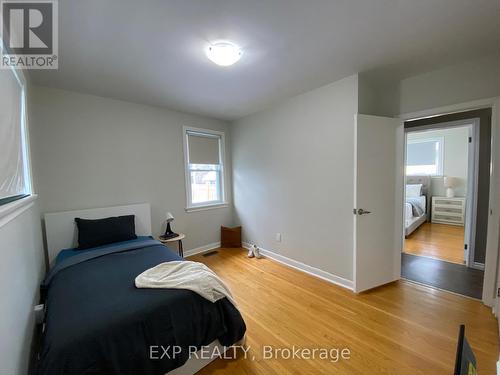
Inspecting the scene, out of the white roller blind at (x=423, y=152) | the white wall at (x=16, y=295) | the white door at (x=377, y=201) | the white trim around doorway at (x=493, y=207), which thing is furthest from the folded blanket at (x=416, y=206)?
the white wall at (x=16, y=295)

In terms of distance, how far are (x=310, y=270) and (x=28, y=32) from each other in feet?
11.9

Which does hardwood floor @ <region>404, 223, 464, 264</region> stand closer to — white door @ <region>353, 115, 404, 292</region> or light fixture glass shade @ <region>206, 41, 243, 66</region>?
white door @ <region>353, 115, 404, 292</region>

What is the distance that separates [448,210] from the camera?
533cm

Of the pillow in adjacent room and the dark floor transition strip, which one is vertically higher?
the pillow in adjacent room

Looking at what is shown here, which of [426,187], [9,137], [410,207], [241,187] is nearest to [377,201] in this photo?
[241,187]

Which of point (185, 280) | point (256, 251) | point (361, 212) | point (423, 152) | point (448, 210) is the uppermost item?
point (423, 152)

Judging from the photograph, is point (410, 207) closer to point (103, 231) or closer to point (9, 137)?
point (103, 231)

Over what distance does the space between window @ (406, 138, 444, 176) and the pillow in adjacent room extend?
7.04m

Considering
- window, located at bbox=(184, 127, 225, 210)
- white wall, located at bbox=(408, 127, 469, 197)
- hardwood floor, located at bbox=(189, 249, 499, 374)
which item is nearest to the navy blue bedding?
hardwood floor, located at bbox=(189, 249, 499, 374)

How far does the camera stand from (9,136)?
1.39 m

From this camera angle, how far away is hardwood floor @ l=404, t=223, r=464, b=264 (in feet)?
11.4

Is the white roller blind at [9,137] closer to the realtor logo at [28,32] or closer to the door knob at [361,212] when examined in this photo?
the realtor logo at [28,32]

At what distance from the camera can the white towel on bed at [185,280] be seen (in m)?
1.59

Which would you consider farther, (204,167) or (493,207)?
(204,167)
